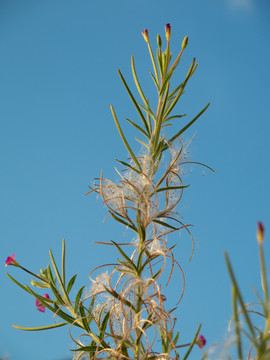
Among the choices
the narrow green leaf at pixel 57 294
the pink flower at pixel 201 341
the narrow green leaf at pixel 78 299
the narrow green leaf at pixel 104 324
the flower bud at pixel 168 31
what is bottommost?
the pink flower at pixel 201 341

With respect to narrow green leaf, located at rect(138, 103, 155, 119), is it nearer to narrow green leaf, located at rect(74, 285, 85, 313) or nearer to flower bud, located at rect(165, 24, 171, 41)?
flower bud, located at rect(165, 24, 171, 41)

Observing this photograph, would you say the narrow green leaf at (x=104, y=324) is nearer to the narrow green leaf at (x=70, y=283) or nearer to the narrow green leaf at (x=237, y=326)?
the narrow green leaf at (x=70, y=283)

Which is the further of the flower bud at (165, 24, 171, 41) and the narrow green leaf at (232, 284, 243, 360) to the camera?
the flower bud at (165, 24, 171, 41)

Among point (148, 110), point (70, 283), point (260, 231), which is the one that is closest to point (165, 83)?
point (148, 110)

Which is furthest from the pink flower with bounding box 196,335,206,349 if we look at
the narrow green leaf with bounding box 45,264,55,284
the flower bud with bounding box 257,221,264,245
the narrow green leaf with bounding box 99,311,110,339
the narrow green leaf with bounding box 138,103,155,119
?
the flower bud with bounding box 257,221,264,245

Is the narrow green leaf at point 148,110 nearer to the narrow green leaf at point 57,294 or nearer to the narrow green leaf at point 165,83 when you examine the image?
the narrow green leaf at point 165,83

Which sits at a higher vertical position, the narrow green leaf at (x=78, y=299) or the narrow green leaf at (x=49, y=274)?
the narrow green leaf at (x=49, y=274)

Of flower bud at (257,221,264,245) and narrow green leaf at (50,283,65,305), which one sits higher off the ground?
narrow green leaf at (50,283,65,305)

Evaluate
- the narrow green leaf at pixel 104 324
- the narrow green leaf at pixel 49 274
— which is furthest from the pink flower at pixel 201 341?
the narrow green leaf at pixel 49 274

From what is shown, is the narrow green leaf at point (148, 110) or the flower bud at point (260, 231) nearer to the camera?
the flower bud at point (260, 231)

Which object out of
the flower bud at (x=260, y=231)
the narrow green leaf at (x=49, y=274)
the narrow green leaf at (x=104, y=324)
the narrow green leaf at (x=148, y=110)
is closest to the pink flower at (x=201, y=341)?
the narrow green leaf at (x=104, y=324)

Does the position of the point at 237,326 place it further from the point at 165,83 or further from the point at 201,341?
the point at 165,83

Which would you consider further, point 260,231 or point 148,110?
point 148,110

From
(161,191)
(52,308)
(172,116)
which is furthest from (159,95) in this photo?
(52,308)
